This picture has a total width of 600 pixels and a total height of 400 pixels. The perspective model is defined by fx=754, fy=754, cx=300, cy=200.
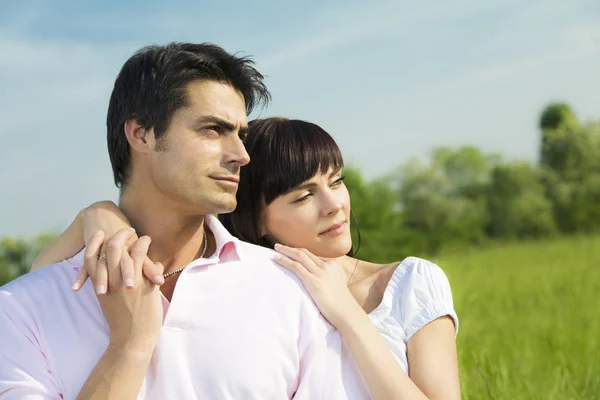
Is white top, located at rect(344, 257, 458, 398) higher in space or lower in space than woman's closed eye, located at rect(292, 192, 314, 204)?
lower

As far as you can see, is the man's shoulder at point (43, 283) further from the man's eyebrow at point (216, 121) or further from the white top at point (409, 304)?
the white top at point (409, 304)

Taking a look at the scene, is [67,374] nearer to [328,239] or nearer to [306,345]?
[306,345]

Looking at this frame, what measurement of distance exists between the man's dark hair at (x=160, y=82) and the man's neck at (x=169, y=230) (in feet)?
0.90

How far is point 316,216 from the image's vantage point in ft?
11.1

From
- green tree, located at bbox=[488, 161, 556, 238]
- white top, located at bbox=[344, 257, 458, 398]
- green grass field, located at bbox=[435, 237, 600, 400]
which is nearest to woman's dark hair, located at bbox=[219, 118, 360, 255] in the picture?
white top, located at bbox=[344, 257, 458, 398]

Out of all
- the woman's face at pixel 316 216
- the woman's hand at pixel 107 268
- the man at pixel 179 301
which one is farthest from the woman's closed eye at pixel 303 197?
the woman's hand at pixel 107 268

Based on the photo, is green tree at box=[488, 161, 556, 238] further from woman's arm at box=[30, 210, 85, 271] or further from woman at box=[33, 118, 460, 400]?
woman's arm at box=[30, 210, 85, 271]

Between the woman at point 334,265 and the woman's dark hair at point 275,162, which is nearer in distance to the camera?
the woman at point 334,265

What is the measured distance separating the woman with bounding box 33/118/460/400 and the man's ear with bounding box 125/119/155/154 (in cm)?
30

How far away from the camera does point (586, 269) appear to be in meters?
14.3

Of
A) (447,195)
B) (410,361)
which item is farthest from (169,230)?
(447,195)

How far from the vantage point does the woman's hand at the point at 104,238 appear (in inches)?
98.5

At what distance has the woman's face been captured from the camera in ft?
11.1

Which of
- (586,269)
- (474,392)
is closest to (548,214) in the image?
(586,269)
